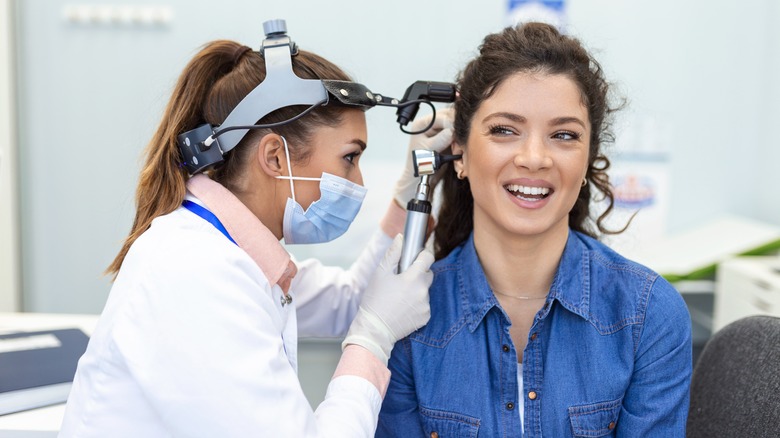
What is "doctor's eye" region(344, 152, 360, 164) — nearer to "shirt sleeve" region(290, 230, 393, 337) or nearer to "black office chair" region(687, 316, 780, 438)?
"shirt sleeve" region(290, 230, 393, 337)

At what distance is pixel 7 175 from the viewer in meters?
2.56

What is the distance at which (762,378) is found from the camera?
106cm

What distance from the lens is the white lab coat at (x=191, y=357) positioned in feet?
2.97

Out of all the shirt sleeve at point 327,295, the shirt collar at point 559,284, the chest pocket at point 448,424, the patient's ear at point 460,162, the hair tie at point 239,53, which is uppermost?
the hair tie at point 239,53

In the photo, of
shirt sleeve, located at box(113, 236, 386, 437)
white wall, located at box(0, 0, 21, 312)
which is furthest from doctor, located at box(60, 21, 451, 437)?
white wall, located at box(0, 0, 21, 312)

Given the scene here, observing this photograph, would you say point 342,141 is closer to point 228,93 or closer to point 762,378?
point 228,93

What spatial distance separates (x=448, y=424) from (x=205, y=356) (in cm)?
47

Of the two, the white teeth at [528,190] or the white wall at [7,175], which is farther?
the white wall at [7,175]

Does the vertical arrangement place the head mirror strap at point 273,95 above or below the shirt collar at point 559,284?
above

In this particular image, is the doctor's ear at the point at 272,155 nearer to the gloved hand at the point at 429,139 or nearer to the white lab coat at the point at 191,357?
the white lab coat at the point at 191,357

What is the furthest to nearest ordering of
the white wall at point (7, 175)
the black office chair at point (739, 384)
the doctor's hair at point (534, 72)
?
the white wall at point (7, 175) < the doctor's hair at point (534, 72) < the black office chair at point (739, 384)

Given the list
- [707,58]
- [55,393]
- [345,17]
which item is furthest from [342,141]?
[707,58]

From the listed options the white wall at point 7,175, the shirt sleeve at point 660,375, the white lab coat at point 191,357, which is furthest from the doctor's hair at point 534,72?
the white wall at point 7,175

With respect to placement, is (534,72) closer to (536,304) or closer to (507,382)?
(536,304)
